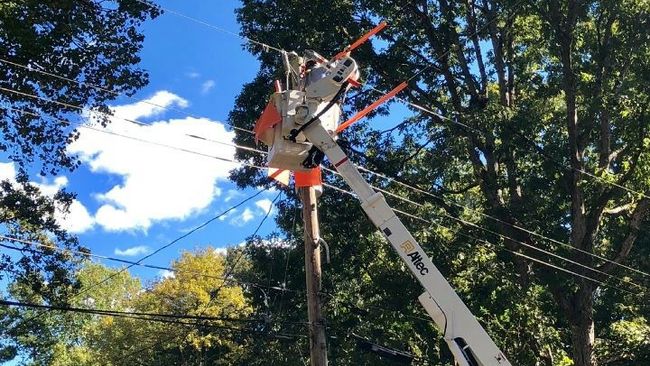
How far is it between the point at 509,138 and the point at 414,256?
296 inches

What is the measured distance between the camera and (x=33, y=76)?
1224 centimetres

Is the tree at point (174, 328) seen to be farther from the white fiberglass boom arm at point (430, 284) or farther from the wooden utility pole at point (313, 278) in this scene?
the white fiberglass boom arm at point (430, 284)

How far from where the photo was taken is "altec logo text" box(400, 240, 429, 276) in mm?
6156

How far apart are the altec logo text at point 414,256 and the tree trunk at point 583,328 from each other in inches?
367

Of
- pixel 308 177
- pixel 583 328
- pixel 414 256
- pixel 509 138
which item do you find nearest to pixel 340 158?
pixel 308 177

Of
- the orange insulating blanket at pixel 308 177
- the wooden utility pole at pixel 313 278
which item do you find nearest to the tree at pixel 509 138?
the wooden utility pole at pixel 313 278

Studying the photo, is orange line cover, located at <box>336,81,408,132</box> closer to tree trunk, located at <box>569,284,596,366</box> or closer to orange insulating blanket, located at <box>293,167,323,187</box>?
orange insulating blanket, located at <box>293,167,323,187</box>

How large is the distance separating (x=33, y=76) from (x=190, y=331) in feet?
74.1

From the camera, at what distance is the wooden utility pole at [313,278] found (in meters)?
9.03

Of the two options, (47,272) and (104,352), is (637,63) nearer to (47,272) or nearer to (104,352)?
(47,272)

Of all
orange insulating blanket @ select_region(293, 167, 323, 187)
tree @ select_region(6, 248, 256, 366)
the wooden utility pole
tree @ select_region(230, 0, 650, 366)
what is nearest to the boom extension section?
orange insulating blanket @ select_region(293, 167, 323, 187)

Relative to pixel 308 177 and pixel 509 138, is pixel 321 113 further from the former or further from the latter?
pixel 509 138

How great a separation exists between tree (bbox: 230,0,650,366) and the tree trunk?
1.1 inches

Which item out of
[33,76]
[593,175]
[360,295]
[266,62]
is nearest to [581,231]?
[593,175]
